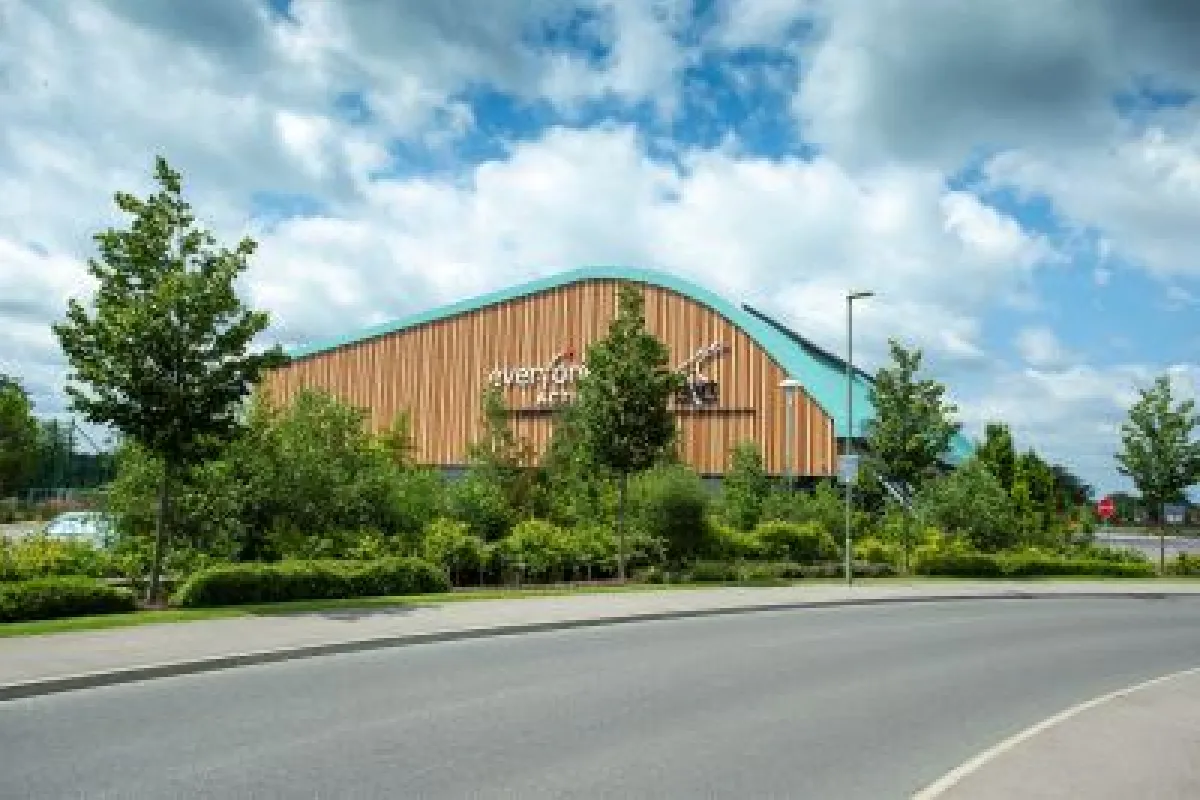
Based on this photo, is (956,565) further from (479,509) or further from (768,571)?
(479,509)

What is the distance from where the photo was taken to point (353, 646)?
1327 centimetres

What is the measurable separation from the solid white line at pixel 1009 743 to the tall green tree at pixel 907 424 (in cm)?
1937

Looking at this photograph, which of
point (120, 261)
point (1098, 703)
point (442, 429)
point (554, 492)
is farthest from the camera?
point (442, 429)

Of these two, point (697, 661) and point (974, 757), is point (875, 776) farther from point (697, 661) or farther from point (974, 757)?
point (697, 661)

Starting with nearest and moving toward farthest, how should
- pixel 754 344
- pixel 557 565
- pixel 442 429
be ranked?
pixel 557 565, pixel 754 344, pixel 442 429

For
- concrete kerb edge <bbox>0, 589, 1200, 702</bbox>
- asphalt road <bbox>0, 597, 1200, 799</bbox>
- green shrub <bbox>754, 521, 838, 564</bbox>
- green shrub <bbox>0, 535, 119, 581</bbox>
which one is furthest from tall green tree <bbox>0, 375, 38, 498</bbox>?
asphalt road <bbox>0, 597, 1200, 799</bbox>

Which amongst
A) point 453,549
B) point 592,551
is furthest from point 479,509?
point 453,549

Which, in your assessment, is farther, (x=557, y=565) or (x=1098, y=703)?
(x=557, y=565)

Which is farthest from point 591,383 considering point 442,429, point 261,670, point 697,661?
point 442,429

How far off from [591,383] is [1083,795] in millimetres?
19092

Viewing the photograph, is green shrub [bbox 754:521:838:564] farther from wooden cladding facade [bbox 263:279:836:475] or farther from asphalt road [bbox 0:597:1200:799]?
wooden cladding facade [bbox 263:279:836:475]

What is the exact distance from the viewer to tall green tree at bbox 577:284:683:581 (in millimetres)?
25406

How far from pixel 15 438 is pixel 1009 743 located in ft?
175

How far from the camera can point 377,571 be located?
1944 cm
